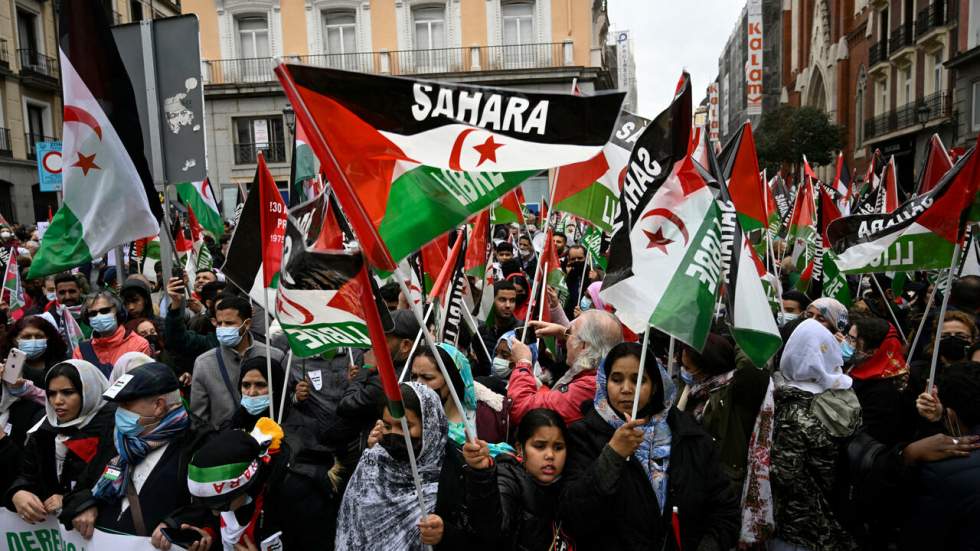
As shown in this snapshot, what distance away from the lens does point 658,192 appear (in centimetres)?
331

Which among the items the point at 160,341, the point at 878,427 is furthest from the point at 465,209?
the point at 160,341

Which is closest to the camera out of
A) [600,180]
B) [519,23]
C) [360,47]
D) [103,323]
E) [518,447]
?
[518,447]

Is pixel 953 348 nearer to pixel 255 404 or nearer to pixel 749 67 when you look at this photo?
pixel 255 404

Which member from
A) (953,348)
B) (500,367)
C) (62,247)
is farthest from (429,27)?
(953,348)

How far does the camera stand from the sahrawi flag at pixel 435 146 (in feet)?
8.78

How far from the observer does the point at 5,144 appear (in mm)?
29062

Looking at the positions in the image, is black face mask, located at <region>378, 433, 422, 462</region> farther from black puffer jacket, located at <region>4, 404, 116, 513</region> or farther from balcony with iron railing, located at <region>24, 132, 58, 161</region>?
balcony with iron railing, located at <region>24, 132, 58, 161</region>

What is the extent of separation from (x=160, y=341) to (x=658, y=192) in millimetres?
4289

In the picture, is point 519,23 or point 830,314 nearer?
point 830,314

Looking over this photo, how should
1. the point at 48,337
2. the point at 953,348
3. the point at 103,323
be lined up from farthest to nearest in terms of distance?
the point at 103,323 → the point at 48,337 → the point at 953,348

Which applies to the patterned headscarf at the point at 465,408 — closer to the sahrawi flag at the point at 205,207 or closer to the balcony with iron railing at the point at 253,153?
the sahrawi flag at the point at 205,207

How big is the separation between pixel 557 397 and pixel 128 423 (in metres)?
1.90

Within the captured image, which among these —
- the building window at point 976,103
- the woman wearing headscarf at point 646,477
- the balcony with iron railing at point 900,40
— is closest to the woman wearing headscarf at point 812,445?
the woman wearing headscarf at point 646,477

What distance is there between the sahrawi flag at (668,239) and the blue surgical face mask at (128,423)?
2.06 m
